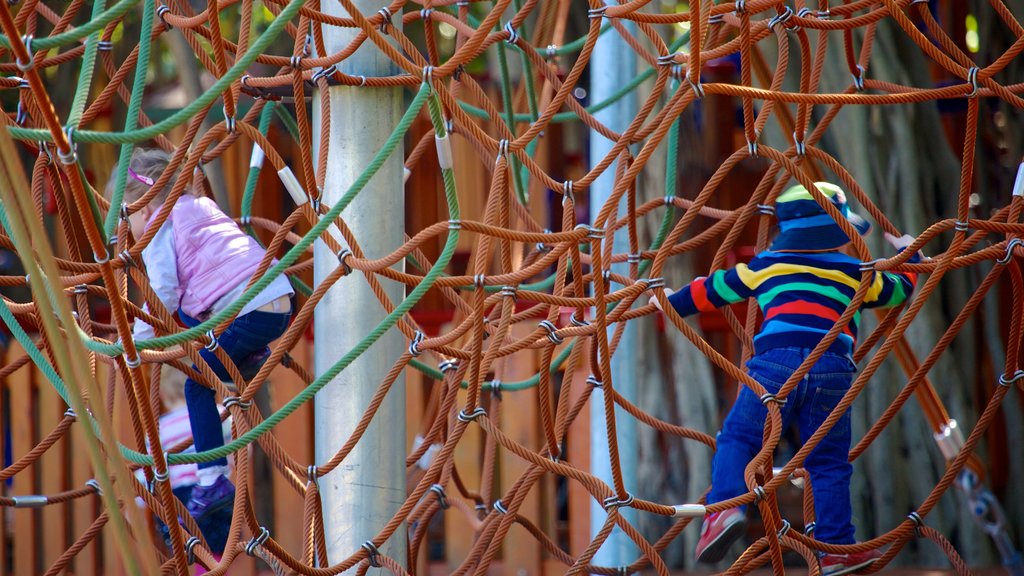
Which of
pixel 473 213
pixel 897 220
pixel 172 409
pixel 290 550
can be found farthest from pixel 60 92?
pixel 897 220

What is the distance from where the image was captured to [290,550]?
296 cm

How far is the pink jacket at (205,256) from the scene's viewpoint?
215 centimetres

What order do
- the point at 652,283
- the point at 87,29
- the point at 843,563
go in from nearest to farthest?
the point at 87,29 < the point at 652,283 < the point at 843,563

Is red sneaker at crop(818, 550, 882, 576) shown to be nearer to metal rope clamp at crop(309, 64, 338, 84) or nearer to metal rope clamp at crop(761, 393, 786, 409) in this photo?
metal rope clamp at crop(761, 393, 786, 409)

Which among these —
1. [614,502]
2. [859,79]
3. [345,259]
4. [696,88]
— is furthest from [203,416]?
[859,79]

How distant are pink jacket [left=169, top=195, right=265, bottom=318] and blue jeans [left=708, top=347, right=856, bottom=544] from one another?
85cm

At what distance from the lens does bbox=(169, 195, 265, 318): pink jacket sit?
7.07 ft

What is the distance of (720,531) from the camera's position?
2006mm

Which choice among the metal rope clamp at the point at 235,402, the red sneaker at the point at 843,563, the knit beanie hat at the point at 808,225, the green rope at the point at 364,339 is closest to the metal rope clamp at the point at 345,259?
the green rope at the point at 364,339

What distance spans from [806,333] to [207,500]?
1.13m

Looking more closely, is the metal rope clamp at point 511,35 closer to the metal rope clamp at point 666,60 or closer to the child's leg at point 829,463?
the metal rope clamp at point 666,60

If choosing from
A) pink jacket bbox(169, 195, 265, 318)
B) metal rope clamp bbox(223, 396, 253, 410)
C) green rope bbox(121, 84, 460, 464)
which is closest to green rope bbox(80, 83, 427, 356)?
green rope bbox(121, 84, 460, 464)

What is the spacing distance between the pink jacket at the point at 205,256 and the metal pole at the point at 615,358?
683 mm

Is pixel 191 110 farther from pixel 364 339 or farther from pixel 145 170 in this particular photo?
pixel 145 170
